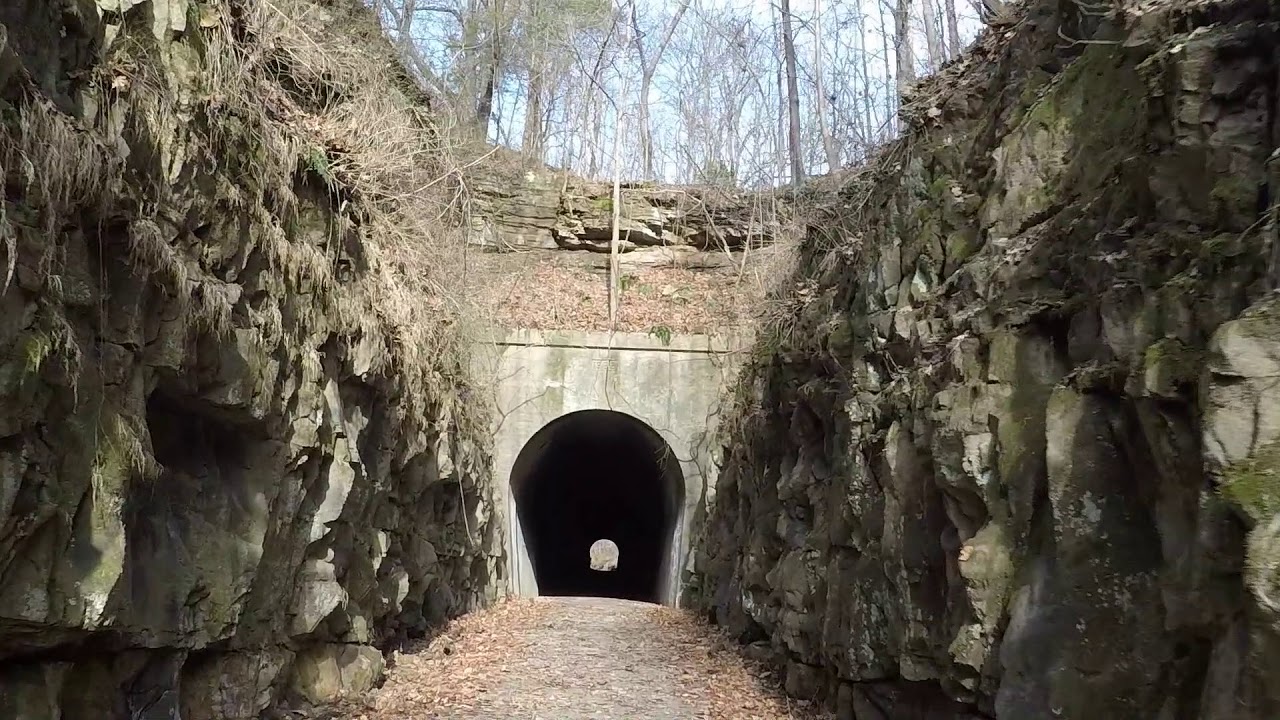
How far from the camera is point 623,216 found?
18.3 meters

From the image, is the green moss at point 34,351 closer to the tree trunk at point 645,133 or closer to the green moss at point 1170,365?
the green moss at point 1170,365

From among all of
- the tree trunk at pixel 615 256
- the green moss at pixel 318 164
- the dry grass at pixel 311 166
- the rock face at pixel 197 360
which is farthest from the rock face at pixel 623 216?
the green moss at pixel 318 164

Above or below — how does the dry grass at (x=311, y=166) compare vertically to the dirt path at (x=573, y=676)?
above

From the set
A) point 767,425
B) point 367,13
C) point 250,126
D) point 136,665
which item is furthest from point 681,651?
point 367,13

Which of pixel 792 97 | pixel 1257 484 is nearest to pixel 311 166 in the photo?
pixel 1257 484

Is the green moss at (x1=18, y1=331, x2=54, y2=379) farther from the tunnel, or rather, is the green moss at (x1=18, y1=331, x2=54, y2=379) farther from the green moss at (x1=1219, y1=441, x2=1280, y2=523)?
the tunnel

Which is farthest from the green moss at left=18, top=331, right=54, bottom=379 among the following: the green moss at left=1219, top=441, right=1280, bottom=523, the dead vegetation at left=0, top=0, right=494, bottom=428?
the green moss at left=1219, top=441, right=1280, bottom=523

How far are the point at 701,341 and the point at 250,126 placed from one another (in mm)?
10559

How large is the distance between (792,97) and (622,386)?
27.3 feet

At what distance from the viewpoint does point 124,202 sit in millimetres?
3891

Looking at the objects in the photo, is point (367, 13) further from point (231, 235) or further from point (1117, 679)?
point (1117, 679)

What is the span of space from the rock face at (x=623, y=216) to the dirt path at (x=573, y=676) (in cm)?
868

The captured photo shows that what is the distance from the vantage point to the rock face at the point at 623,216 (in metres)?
18.1

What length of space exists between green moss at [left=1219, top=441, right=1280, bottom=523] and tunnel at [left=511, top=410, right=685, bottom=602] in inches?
499
